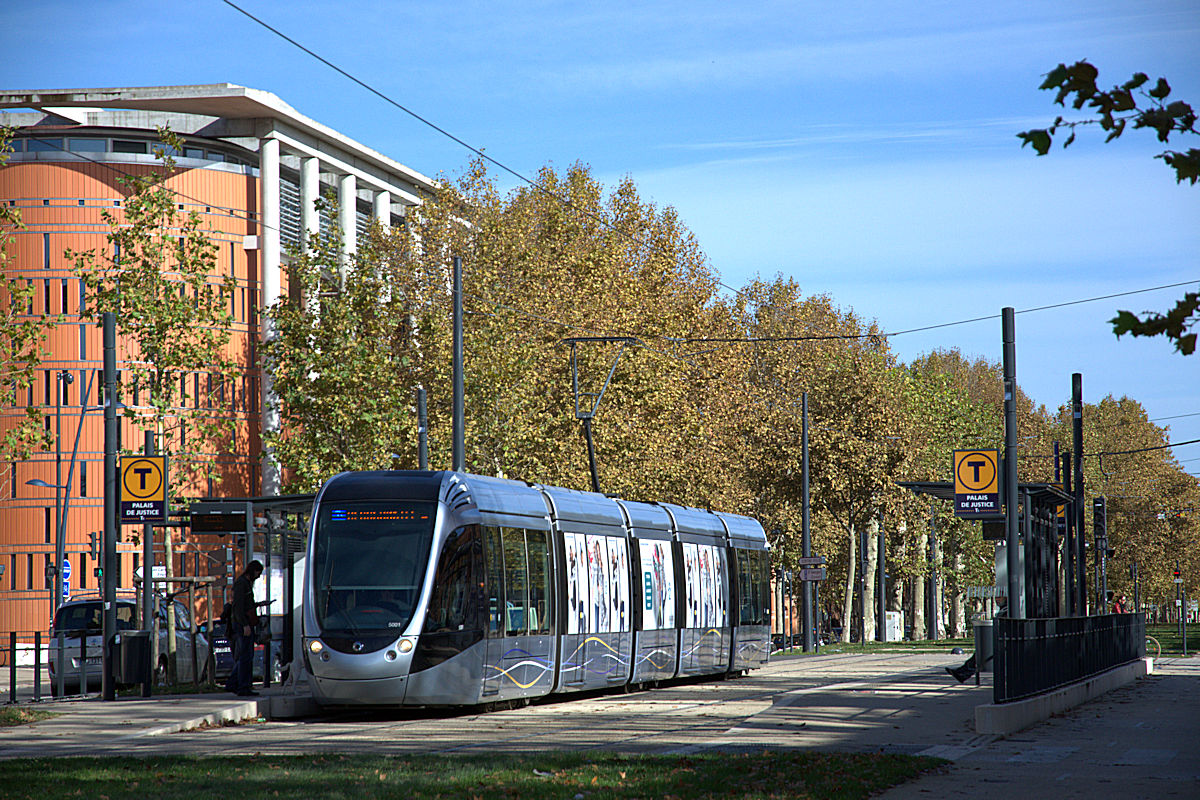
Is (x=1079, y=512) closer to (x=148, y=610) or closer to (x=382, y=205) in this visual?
(x=148, y=610)

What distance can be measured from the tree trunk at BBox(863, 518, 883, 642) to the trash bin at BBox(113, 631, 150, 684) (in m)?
36.2

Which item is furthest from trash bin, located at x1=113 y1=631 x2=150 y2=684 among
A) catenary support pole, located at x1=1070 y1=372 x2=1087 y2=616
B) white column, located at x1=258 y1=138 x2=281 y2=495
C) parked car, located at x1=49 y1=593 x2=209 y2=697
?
white column, located at x1=258 y1=138 x2=281 y2=495

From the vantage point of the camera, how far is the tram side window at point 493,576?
1952cm

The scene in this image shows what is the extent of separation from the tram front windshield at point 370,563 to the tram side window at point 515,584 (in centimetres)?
169

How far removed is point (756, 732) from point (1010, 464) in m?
7.63

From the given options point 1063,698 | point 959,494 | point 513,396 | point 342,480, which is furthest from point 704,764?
point 513,396

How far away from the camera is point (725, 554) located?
29516 millimetres

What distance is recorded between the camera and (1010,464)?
868 inches

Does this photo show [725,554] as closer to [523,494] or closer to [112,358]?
[523,494]

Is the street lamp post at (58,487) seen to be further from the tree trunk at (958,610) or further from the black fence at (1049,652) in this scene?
the tree trunk at (958,610)

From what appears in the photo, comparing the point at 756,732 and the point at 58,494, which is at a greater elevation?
the point at 58,494

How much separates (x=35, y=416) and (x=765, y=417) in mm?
36563

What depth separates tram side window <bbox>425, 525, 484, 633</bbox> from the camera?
18.6m

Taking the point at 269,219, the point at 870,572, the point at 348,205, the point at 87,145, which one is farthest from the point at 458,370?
the point at 870,572
